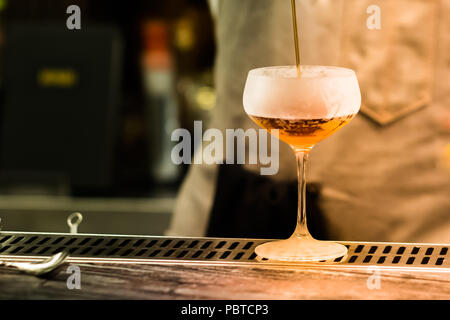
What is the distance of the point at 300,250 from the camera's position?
0.92 meters

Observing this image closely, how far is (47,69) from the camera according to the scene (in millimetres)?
2477

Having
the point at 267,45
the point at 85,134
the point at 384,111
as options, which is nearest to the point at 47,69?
the point at 85,134

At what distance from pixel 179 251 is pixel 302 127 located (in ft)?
0.82

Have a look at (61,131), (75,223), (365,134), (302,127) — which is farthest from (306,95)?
(61,131)

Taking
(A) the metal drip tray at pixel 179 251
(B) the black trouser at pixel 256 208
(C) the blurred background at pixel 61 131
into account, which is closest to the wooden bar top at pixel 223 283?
(A) the metal drip tray at pixel 179 251

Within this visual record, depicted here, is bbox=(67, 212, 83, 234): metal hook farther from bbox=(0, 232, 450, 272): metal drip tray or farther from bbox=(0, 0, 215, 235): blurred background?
bbox=(0, 0, 215, 235): blurred background

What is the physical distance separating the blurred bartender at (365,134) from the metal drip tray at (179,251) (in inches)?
20.1

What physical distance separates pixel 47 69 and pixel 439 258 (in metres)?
1.90

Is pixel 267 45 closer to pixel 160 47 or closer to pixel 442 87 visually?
pixel 442 87

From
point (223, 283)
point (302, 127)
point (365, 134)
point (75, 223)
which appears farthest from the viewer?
point (365, 134)

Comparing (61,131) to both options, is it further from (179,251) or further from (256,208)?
(179,251)

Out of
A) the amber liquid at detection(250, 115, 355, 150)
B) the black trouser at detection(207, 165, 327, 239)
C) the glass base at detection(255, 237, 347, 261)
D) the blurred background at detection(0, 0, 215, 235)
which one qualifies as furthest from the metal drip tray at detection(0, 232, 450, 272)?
the blurred background at detection(0, 0, 215, 235)

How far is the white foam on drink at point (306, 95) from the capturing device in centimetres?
89

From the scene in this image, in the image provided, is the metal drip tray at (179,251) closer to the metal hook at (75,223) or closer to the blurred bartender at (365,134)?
the metal hook at (75,223)
